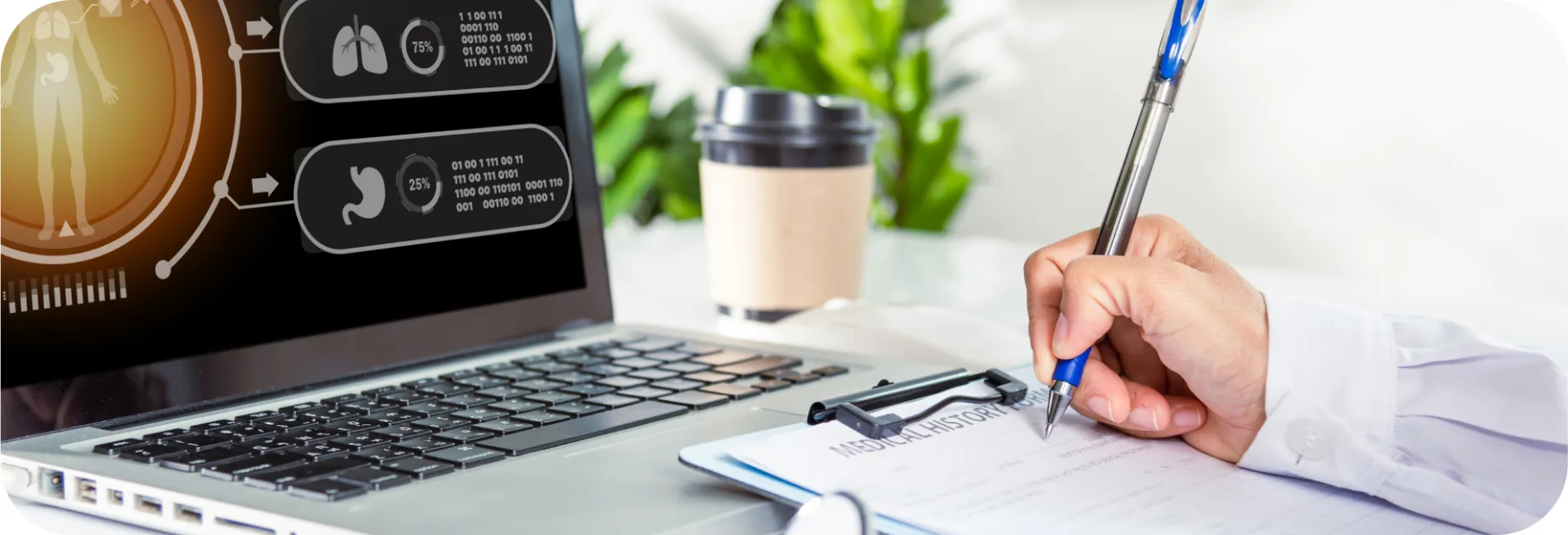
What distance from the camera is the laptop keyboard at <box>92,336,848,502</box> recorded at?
0.48 metres

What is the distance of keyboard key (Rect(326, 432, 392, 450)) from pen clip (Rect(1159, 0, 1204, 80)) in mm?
374

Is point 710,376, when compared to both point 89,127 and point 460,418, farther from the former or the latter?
point 89,127

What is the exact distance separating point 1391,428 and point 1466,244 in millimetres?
2354

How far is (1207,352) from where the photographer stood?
548 millimetres

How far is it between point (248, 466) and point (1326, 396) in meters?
0.44

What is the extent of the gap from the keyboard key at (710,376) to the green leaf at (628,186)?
1.52 meters

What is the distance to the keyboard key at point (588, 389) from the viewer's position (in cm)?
63

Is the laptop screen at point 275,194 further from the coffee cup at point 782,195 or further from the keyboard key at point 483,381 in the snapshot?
the coffee cup at point 782,195

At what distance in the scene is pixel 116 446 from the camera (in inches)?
20.0

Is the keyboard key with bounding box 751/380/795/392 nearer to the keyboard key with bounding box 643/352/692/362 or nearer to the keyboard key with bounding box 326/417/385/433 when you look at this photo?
the keyboard key with bounding box 643/352/692/362

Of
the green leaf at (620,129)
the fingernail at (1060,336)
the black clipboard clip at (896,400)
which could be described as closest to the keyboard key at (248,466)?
the black clipboard clip at (896,400)

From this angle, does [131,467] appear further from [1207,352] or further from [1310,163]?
[1310,163]

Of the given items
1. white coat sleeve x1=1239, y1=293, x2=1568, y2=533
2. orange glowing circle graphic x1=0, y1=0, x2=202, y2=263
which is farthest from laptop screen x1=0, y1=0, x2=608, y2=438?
white coat sleeve x1=1239, y1=293, x2=1568, y2=533

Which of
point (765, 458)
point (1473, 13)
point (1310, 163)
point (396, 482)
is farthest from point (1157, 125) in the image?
point (1310, 163)
